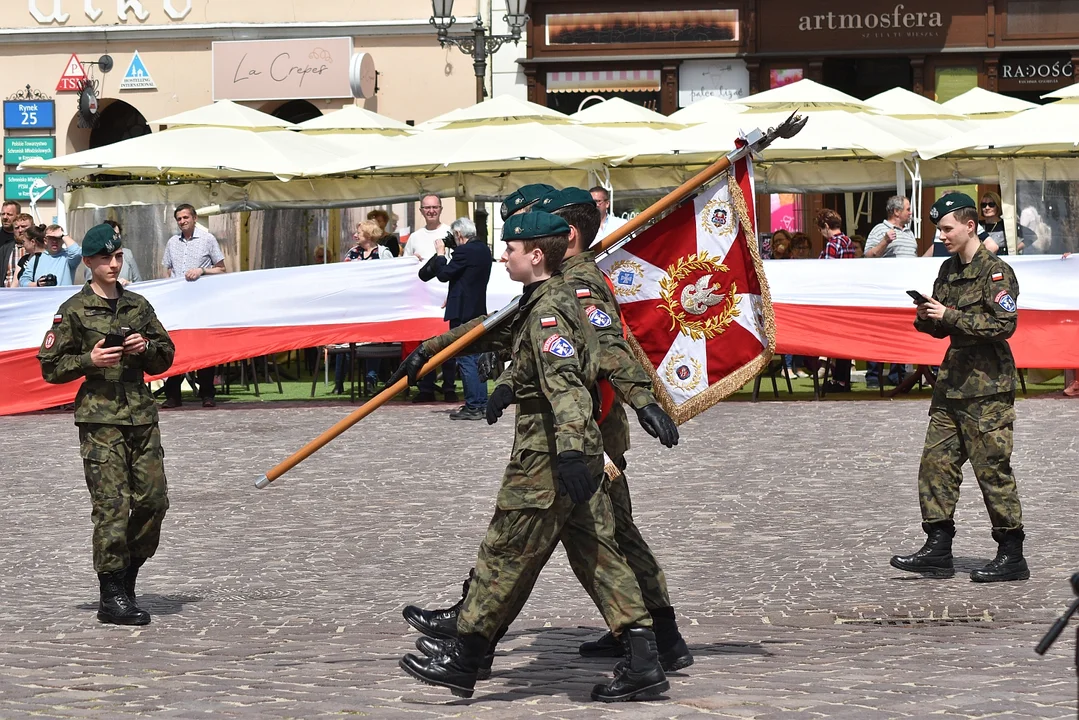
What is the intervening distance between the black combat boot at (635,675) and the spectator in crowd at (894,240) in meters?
12.5

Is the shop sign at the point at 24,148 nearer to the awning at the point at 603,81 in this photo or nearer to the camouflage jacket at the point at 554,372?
the awning at the point at 603,81

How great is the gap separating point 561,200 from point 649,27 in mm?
22812

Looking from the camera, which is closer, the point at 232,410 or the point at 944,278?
the point at 944,278

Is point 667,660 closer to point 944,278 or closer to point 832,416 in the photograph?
point 944,278

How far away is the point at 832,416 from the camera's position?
1584cm

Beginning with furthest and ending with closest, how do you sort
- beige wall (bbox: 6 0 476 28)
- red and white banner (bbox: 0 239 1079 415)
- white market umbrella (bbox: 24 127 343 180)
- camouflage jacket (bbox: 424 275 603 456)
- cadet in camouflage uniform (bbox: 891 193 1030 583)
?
beige wall (bbox: 6 0 476 28) → white market umbrella (bbox: 24 127 343 180) → red and white banner (bbox: 0 239 1079 415) → cadet in camouflage uniform (bbox: 891 193 1030 583) → camouflage jacket (bbox: 424 275 603 456)

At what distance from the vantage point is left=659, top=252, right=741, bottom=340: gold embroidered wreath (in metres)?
7.35

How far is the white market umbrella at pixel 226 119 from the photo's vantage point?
73.4 feet

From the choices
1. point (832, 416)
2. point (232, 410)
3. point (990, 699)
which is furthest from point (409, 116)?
point (990, 699)

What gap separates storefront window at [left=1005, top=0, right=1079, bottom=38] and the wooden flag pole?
72.2ft

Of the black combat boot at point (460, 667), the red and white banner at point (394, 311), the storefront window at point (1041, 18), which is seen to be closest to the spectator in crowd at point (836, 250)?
the red and white banner at point (394, 311)

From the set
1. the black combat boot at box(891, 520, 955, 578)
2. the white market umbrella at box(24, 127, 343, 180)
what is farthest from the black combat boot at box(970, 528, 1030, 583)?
the white market umbrella at box(24, 127, 343, 180)

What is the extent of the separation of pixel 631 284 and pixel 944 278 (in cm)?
230

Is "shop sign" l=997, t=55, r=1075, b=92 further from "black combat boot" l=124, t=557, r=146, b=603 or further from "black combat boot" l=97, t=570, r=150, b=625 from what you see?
"black combat boot" l=97, t=570, r=150, b=625
